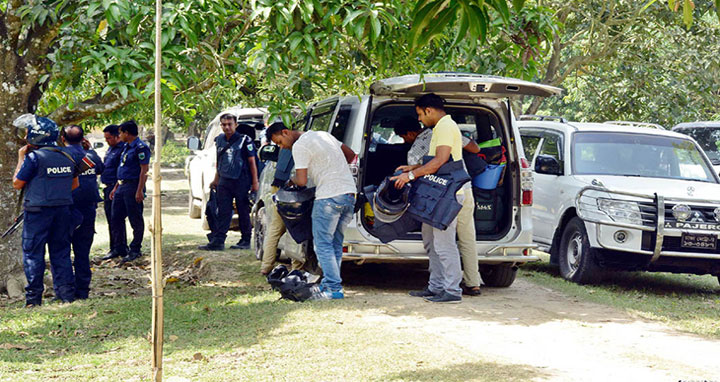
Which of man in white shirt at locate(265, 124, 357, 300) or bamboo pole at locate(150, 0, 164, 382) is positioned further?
man in white shirt at locate(265, 124, 357, 300)

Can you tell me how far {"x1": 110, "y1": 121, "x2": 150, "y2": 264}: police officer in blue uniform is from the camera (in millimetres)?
10953

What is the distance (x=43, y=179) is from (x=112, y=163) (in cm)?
374

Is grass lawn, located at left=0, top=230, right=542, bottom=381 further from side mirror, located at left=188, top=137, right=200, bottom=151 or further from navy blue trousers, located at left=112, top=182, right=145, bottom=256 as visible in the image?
side mirror, located at left=188, top=137, right=200, bottom=151

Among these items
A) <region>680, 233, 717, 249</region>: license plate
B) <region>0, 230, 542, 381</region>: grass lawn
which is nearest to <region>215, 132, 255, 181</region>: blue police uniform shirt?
<region>0, 230, 542, 381</region>: grass lawn

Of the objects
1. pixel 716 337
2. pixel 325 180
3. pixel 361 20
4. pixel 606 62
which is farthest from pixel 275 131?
pixel 606 62

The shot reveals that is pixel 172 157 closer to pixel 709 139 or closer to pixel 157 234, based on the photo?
pixel 709 139

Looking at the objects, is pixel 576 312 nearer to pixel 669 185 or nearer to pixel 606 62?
pixel 669 185

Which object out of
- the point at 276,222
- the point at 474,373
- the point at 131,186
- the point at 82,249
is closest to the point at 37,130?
the point at 82,249

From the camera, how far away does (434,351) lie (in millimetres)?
5855

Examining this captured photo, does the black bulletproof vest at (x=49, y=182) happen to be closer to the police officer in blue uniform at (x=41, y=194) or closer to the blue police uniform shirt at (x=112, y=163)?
the police officer in blue uniform at (x=41, y=194)

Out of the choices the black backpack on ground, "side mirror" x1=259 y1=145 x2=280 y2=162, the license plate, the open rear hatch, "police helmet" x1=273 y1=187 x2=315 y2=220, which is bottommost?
the black backpack on ground

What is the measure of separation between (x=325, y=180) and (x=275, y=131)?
77 cm

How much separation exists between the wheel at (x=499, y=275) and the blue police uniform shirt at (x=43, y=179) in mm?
4228

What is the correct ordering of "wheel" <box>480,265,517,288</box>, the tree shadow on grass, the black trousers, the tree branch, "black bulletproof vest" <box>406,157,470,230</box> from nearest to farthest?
the tree shadow on grass
"black bulletproof vest" <box>406,157,470,230</box>
"wheel" <box>480,265,517,288</box>
the tree branch
the black trousers
